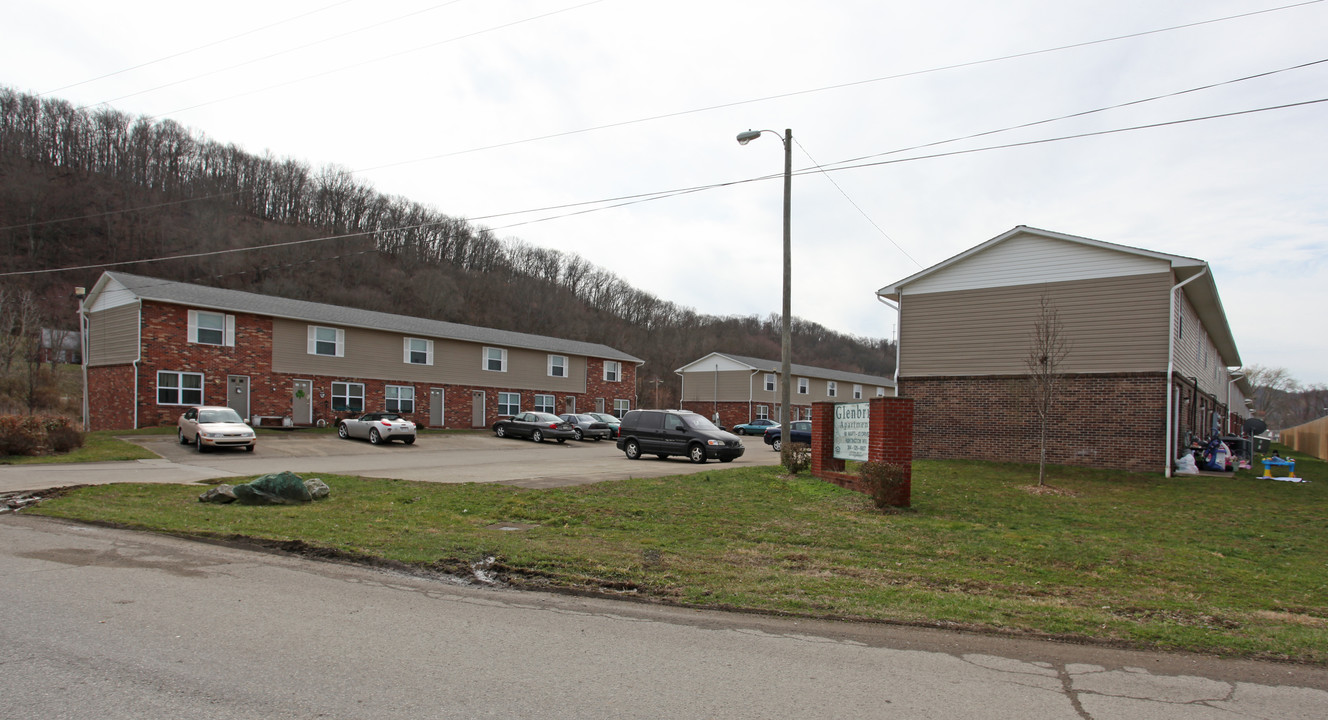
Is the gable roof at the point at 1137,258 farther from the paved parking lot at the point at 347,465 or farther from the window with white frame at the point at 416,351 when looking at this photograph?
the window with white frame at the point at 416,351

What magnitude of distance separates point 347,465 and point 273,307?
55.9ft

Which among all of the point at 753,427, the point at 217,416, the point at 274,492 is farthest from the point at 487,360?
the point at 274,492

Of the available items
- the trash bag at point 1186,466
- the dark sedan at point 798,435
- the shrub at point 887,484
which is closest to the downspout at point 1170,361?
the trash bag at point 1186,466

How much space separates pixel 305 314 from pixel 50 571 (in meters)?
28.9

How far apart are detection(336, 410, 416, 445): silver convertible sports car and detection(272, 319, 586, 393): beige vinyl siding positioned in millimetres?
5030

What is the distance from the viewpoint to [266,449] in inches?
973

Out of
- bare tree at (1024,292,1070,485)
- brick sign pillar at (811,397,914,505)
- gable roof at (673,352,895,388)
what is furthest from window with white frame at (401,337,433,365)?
bare tree at (1024,292,1070,485)

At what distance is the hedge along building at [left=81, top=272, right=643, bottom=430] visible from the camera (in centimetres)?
2872

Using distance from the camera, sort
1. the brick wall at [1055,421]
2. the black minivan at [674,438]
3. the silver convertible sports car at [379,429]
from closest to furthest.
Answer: the brick wall at [1055,421], the black minivan at [674,438], the silver convertible sports car at [379,429]

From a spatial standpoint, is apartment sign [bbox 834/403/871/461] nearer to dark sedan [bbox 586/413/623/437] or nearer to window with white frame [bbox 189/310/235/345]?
dark sedan [bbox 586/413/623/437]

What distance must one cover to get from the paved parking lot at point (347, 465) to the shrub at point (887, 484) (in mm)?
6111

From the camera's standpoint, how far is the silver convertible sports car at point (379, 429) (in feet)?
95.9

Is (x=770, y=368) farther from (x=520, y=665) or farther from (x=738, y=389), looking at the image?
(x=520, y=665)

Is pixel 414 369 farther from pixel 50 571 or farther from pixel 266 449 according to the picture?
pixel 50 571
